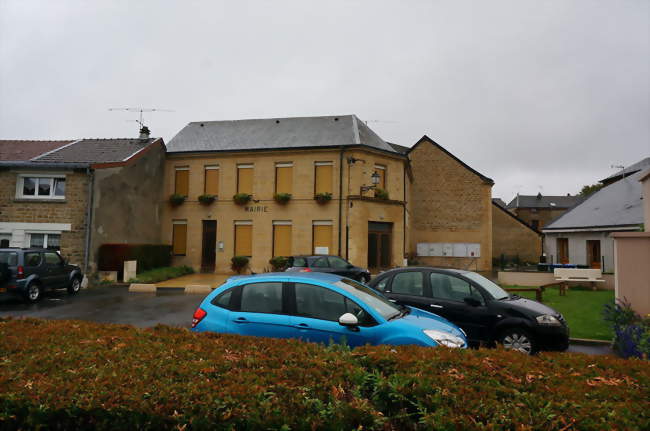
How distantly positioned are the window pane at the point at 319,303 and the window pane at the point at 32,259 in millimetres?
11068

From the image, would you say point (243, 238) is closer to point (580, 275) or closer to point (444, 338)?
point (580, 275)

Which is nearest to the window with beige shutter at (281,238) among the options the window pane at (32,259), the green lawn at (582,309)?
the window pane at (32,259)

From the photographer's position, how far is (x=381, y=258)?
21.9 metres

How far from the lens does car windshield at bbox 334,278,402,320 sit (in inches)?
205

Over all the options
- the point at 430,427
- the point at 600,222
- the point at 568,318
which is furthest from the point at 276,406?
→ the point at 600,222

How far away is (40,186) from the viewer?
17234 mm

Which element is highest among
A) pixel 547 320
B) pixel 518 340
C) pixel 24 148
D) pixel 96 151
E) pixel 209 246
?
pixel 24 148

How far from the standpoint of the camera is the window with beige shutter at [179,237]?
73.6 ft

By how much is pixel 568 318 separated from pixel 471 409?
9.13 meters

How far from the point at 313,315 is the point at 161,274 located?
1529cm

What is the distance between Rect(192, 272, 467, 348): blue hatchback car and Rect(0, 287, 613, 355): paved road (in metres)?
4.05

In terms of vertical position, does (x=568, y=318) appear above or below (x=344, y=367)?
below

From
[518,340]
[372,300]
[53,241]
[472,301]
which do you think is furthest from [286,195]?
[372,300]

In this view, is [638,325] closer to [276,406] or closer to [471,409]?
[471,409]
